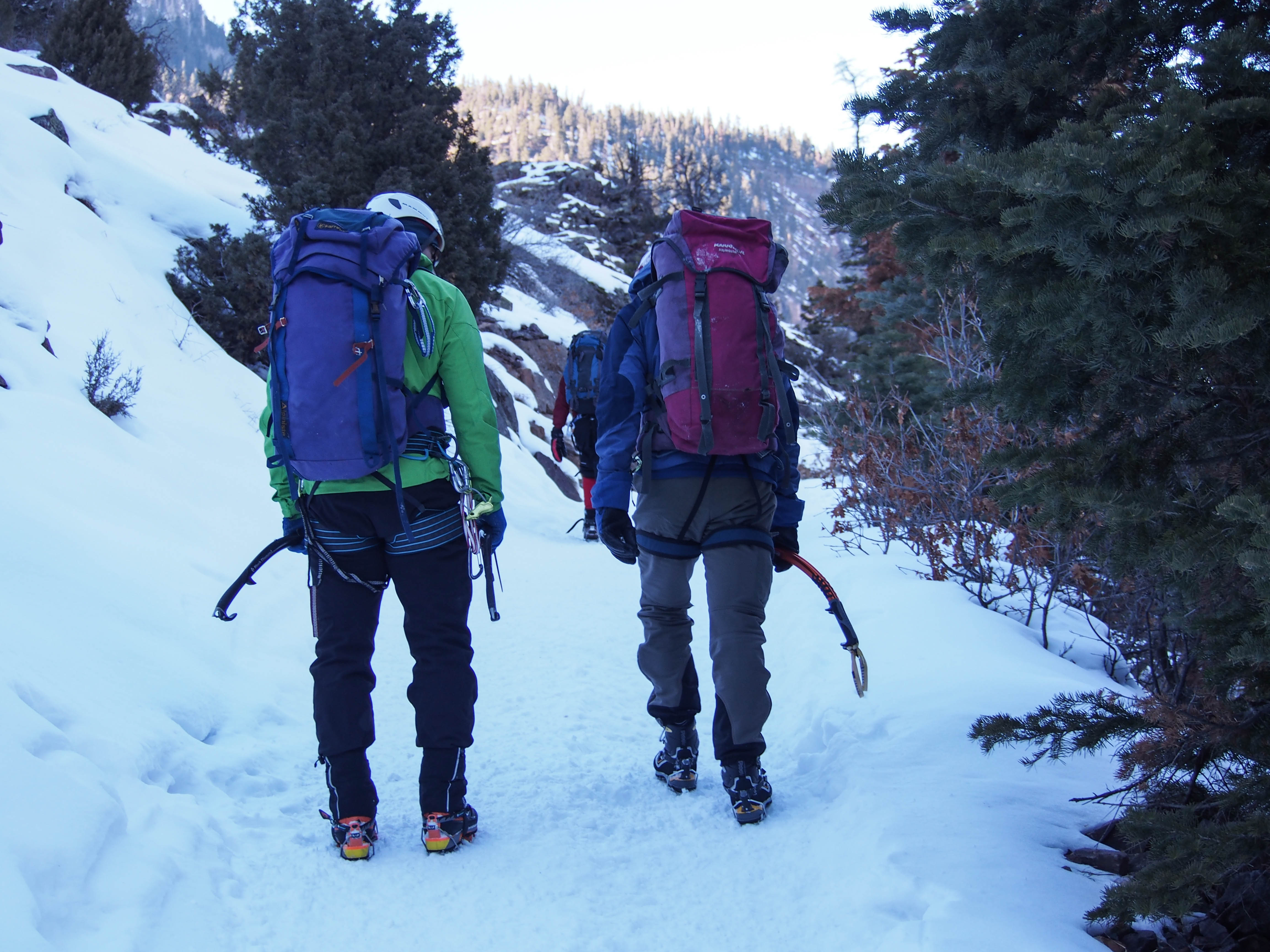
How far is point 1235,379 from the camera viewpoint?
1.90m

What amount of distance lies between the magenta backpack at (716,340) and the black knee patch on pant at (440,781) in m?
1.24

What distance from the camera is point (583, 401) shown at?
23.9ft

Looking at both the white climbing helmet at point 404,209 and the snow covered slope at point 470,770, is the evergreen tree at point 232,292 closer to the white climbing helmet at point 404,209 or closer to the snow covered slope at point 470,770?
the snow covered slope at point 470,770

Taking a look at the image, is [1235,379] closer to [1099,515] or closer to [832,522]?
[1099,515]

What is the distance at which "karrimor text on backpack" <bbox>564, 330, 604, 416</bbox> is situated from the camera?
720 cm

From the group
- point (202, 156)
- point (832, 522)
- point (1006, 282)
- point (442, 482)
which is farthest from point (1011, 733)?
point (202, 156)

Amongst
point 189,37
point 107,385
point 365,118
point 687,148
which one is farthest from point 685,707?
point 189,37

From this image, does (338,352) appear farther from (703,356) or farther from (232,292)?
(232,292)

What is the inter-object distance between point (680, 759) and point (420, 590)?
3.91 ft

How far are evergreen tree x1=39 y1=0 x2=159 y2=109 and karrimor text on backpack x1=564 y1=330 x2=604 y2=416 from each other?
13843mm

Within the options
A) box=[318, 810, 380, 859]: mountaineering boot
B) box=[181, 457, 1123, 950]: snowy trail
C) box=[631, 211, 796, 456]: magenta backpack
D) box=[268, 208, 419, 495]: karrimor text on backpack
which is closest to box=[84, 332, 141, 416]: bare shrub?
box=[181, 457, 1123, 950]: snowy trail

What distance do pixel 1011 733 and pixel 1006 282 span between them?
1138 mm

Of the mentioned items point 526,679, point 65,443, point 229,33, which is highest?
point 229,33

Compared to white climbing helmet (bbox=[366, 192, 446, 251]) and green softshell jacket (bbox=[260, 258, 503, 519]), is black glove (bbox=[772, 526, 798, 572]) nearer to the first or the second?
green softshell jacket (bbox=[260, 258, 503, 519])
